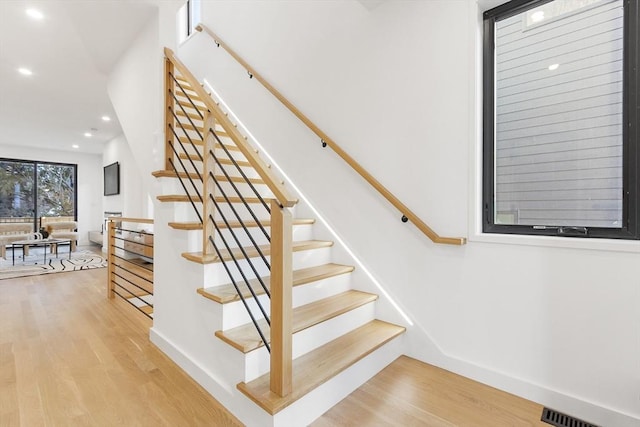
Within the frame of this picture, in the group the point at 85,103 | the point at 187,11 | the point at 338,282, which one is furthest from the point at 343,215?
the point at 85,103

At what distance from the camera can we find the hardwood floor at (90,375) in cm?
157

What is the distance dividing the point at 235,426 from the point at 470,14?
2.59 meters

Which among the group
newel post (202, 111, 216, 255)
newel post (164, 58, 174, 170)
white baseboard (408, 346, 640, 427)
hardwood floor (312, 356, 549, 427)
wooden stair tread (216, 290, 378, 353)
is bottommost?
hardwood floor (312, 356, 549, 427)

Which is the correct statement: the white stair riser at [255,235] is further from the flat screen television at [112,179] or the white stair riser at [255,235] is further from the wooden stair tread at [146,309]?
the flat screen television at [112,179]

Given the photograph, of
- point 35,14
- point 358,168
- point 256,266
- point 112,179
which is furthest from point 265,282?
point 112,179

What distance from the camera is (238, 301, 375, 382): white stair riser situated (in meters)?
1.51

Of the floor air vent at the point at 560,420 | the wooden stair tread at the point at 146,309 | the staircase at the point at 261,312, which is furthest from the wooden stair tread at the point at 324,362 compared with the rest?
the wooden stair tread at the point at 146,309

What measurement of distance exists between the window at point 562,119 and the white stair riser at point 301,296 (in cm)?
109

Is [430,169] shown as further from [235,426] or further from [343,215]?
[235,426]

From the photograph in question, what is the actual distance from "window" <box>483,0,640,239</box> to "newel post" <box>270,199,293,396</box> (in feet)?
4.19

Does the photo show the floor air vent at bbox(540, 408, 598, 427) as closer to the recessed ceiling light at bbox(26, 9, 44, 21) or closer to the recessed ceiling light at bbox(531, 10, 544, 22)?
the recessed ceiling light at bbox(531, 10, 544, 22)

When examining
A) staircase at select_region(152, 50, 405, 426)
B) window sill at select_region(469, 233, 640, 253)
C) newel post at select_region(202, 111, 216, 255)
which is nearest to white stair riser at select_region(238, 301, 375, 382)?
staircase at select_region(152, 50, 405, 426)

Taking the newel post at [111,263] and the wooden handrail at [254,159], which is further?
the newel post at [111,263]

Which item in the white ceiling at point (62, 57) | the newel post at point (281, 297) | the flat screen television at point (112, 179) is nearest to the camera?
the newel post at point (281, 297)
